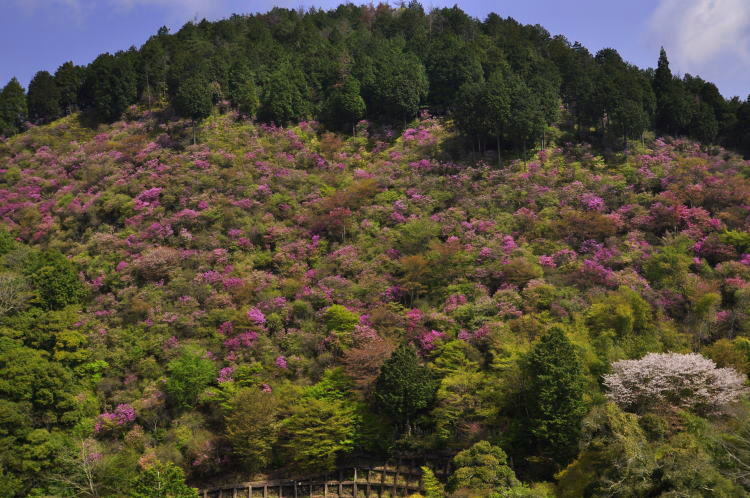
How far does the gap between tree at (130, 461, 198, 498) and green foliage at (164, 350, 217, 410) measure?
6.85 metres

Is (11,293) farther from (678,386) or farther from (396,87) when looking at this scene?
(678,386)

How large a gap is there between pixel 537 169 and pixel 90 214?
4021 cm

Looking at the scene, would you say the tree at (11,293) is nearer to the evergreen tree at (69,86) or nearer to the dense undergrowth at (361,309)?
the dense undergrowth at (361,309)

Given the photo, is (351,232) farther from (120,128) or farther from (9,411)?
(120,128)

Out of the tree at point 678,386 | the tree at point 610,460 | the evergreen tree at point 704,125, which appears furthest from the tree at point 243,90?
the tree at point 610,460

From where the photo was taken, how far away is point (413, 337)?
39.0 m

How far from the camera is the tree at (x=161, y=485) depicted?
29609 millimetres

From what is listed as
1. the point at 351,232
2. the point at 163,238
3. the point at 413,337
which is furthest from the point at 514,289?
the point at 163,238

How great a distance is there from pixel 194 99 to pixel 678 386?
51740mm

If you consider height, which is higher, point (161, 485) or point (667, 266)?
point (667, 266)

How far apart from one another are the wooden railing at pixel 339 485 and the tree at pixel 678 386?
40.3 ft

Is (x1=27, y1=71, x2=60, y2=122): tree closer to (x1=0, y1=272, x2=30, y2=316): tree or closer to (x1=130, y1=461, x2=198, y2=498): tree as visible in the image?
(x1=0, y1=272, x2=30, y2=316): tree

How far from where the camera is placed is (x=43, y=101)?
70.9 meters

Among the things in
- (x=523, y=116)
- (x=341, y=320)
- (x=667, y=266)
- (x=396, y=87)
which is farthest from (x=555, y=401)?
(x=396, y=87)
